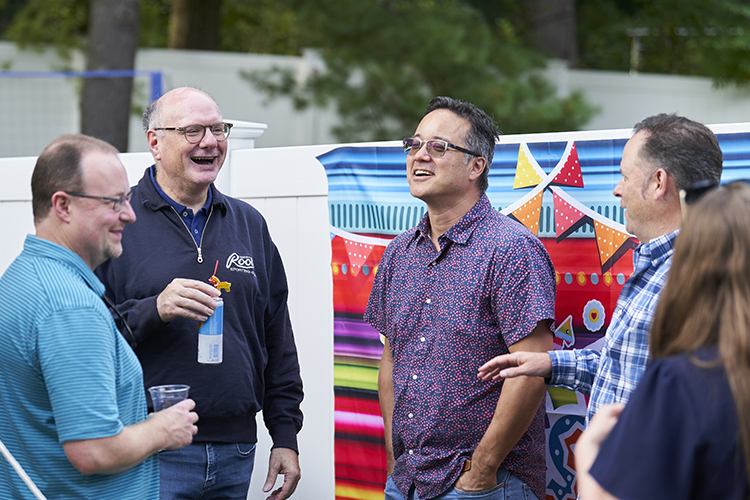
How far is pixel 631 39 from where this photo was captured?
580 inches

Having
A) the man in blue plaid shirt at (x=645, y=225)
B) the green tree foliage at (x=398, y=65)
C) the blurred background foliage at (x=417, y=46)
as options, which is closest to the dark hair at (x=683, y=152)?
the man in blue plaid shirt at (x=645, y=225)

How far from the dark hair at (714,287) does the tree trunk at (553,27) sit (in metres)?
10.5

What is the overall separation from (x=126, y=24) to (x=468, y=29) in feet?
13.8

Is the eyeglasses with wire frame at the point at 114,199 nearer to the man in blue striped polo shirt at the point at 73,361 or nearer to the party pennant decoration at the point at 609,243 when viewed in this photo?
the man in blue striped polo shirt at the point at 73,361

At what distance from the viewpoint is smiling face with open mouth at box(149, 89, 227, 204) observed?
268 centimetres

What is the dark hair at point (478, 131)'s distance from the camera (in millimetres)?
2645

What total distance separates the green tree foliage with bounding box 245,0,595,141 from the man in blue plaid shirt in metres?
6.58

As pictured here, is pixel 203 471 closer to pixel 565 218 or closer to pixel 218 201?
pixel 218 201

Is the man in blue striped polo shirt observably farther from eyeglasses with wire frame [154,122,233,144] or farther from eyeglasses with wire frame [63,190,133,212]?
eyeglasses with wire frame [154,122,233,144]

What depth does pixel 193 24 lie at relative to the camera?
472 inches

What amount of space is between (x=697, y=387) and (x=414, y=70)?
854 cm

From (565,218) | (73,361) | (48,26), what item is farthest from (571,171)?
(48,26)

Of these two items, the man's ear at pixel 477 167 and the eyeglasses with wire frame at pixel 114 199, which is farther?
the man's ear at pixel 477 167

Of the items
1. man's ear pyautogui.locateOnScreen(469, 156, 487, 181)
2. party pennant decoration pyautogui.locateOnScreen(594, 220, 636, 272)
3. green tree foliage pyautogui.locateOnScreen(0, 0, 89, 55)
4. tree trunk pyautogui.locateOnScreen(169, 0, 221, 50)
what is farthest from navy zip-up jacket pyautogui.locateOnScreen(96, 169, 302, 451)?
tree trunk pyautogui.locateOnScreen(169, 0, 221, 50)
